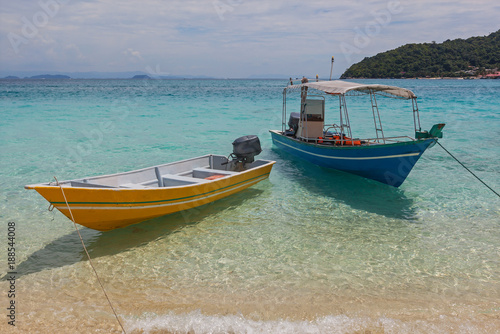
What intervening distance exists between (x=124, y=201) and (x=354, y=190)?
6201 millimetres

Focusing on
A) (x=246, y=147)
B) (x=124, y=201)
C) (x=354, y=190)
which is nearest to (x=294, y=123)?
(x=246, y=147)

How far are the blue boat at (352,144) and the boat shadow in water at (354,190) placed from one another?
31 centimetres

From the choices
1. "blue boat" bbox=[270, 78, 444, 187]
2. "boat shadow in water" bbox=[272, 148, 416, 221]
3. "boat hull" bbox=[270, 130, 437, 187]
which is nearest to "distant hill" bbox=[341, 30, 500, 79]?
"blue boat" bbox=[270, 78, 444, 187]

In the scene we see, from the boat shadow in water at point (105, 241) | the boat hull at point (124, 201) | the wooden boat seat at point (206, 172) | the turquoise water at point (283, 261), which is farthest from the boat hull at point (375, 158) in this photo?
the boat shadow in water at point (105, 241)

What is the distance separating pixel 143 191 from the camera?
6.45 meters

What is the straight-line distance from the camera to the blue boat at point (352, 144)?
846 cm

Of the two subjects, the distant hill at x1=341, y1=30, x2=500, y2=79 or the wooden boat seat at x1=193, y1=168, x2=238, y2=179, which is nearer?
the wooden boat seat at x1=193, y1=168, x2=238, y2=179

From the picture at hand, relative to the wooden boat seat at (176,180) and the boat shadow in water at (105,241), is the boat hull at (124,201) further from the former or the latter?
the wooden boat seat at (176,180)

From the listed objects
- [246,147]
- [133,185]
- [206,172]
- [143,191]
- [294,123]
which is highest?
[294,123]

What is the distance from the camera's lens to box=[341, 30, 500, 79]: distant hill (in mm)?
87812

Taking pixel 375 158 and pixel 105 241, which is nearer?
pixel 105 241

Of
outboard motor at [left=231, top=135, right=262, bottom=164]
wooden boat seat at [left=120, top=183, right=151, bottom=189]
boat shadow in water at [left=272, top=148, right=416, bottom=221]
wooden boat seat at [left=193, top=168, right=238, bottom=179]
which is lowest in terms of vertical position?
boat shadow in water at [left=272, top=148, right=416, bottom=221]

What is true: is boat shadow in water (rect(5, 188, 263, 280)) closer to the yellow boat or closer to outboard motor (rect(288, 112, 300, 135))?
the yellow boat

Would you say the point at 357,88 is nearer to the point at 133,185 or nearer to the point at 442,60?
the point at 133,185
